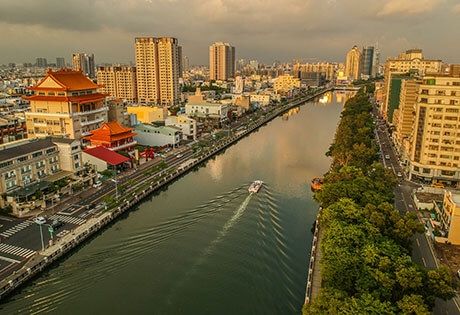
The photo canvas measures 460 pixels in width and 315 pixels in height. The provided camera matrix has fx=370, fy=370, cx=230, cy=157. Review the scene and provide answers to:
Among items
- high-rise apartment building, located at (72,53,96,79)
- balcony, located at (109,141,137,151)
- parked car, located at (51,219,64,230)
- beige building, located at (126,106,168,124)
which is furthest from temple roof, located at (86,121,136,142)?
high-rise apartment building, located at (72,53,96,79)

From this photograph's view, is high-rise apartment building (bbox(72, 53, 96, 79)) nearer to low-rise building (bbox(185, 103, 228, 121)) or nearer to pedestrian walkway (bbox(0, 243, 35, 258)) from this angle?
low-rise building (bbox(185, 103, 228, 121))

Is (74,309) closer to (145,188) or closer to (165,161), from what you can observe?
(145,188)

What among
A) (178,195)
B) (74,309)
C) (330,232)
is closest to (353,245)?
(330,232)

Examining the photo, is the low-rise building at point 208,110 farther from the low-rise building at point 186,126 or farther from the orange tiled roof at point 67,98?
the orange tiled roof at point 67,98

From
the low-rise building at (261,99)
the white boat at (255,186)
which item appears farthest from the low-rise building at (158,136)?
the low-rise building at (261,99)

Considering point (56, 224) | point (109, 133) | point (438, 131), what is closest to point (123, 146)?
point (109, 133)

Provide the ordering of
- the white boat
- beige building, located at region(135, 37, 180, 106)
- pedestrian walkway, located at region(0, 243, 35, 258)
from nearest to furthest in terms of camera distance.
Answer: pedestrian walkway, located at region(0, 243, 35, 258)
the white boat
beige building, located at region(135, 37, 180, 106)

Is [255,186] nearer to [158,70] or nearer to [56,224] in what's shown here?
[56,224]
